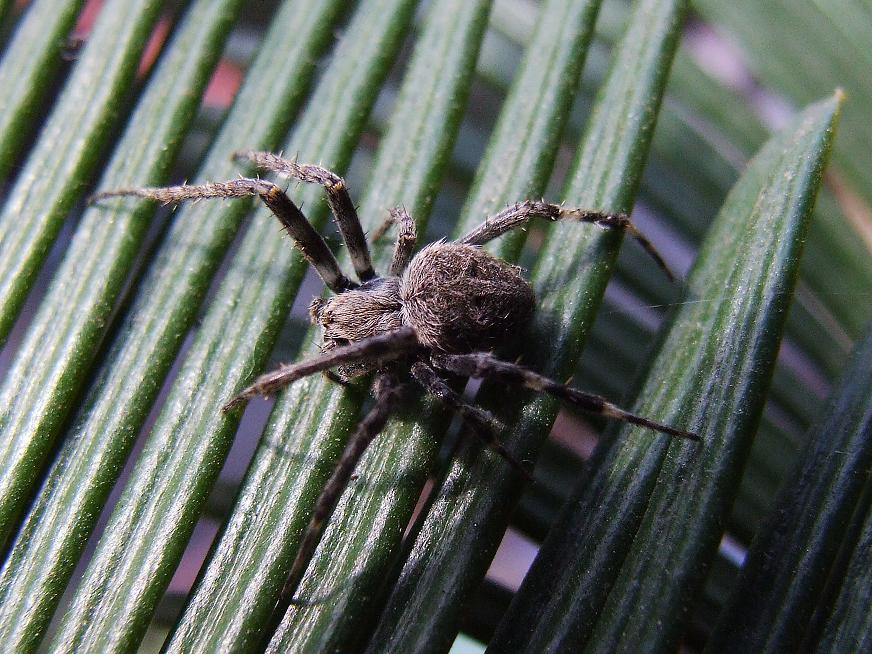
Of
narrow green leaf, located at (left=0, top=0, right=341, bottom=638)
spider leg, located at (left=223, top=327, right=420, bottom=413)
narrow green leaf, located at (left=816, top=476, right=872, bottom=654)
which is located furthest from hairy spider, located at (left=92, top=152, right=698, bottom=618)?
narrow green leaf, located at (left=816, top=476, right=872, bottom=654)

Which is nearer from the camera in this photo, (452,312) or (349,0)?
(452,312)

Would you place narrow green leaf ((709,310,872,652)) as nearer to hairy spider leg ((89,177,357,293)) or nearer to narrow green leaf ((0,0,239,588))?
hairy spider leg ((89,177,357,293))

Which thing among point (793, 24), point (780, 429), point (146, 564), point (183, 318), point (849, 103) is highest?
point (793, 24)

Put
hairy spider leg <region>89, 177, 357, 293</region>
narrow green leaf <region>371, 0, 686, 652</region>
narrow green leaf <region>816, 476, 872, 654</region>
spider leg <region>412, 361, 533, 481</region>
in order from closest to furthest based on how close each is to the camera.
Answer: narrow green leaf <region>816, 476, 872, 654</region>, narrow green leaf <region>371, 0, 686, 652</region>, spider leg <region>412, 361, 533, 481</region>, hairy spider leg <region>89, 177, 357, 293</region>

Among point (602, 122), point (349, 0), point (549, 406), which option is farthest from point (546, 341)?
point (349, 0)

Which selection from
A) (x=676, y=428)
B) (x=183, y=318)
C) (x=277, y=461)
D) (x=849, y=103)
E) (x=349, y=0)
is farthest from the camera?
(x=349, y=0)

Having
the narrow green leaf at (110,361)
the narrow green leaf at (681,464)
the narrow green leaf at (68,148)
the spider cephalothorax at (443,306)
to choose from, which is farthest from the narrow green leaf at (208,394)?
the narrow green leaf at (681,464)

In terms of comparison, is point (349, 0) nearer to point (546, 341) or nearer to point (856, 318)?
point (546, 341)

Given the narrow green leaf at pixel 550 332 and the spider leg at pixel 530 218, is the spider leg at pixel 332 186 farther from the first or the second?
the narrow green leaf at pixel 550 332
